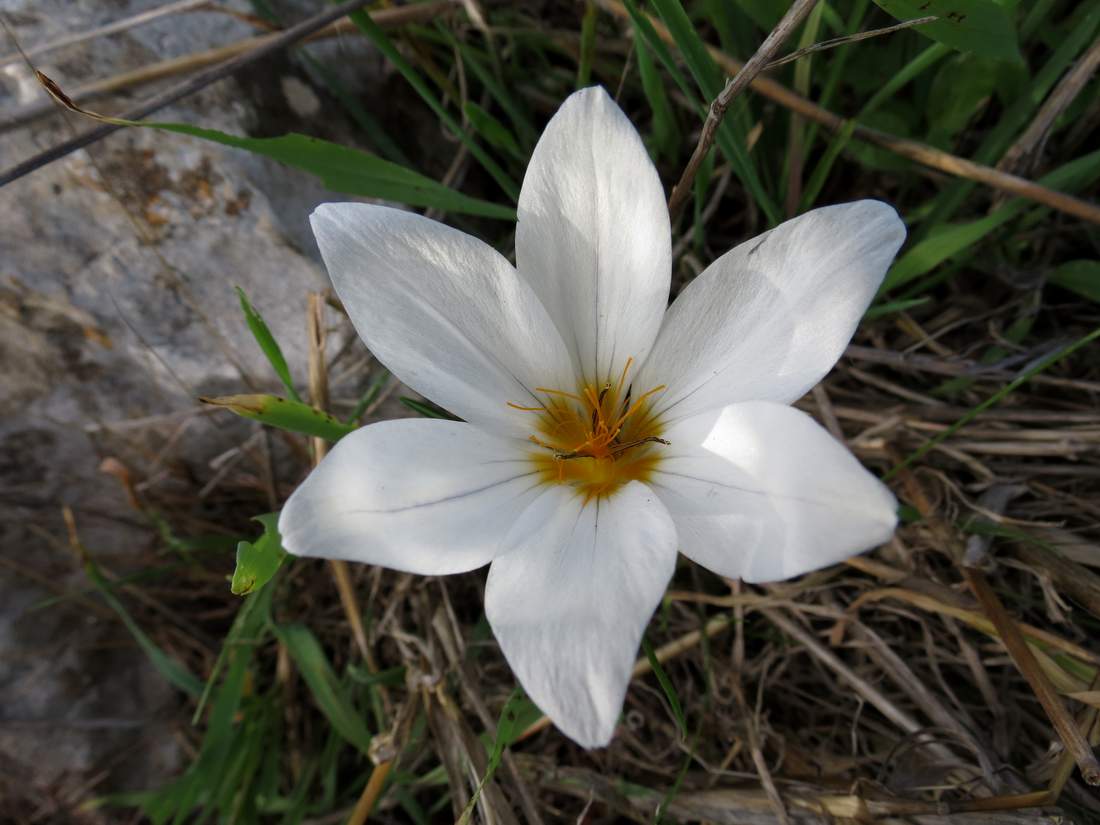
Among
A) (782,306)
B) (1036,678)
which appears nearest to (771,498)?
(782,306)

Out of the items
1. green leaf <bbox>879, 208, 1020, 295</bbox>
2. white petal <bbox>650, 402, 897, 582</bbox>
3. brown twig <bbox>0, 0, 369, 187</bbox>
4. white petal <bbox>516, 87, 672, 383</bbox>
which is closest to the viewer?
white petal <bbox>650, 402, 897, 582</bbox>

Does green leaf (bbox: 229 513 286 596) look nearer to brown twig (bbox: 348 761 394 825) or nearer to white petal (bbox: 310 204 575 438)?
white petal (bbox: 310 204 575 438)

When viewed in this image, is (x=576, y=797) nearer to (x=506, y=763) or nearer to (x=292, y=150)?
(x=506, y=763)

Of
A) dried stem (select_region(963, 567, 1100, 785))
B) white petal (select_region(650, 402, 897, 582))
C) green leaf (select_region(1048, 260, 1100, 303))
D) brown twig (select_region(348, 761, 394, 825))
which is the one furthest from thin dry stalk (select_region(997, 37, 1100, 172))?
brown twig (select_region(348, 761, 394, 825))

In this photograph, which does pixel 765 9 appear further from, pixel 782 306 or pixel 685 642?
pixel 685 642

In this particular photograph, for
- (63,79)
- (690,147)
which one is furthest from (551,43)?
(63,79)

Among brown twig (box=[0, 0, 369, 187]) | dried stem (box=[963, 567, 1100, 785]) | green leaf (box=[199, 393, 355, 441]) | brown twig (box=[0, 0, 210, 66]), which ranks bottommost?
dried stem (box=[963, 567, 1100, 785])

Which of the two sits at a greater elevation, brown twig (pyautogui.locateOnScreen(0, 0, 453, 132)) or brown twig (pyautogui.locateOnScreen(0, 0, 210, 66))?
brown twig (pyautogui.locateOnScreen(0, 0, 210, 66))
